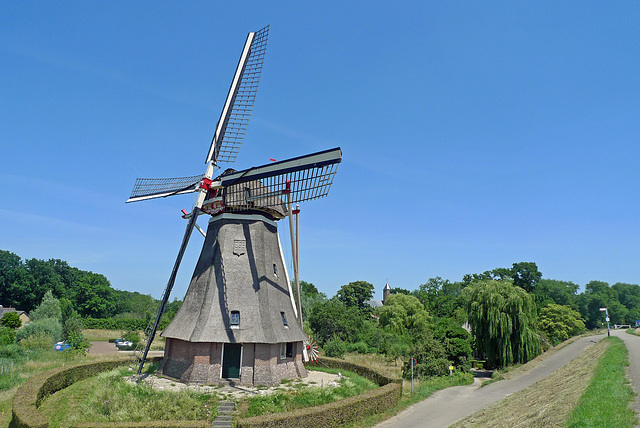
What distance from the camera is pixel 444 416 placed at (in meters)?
14.7

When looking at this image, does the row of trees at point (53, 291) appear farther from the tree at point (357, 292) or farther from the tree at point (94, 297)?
the tree at point (357, 292)

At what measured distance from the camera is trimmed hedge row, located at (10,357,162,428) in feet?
35.7

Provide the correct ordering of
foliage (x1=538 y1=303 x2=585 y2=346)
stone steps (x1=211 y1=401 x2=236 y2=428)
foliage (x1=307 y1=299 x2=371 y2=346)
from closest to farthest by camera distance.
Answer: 1. stone steps (x1=211 y1=401 x2=236 y2=428)
2. foliage (x1=307 y1=299 x2=371 y2=346)
3. foliage (x1=538 y1=303 x2=585 y2=346)

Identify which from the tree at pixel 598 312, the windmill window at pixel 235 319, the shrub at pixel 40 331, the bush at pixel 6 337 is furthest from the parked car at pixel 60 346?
the tree at pixel 598 312

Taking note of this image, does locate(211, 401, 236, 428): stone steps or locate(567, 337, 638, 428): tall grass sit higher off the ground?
locate(567, 337, 638, 428): tall grass

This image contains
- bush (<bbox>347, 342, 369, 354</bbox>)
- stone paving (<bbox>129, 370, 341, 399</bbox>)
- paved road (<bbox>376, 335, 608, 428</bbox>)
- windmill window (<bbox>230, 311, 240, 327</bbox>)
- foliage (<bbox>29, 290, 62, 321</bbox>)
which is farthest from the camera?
foliage (<bbox>29, 290, 62, 321</bbox>)

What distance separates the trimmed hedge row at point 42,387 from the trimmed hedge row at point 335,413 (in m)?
5.92

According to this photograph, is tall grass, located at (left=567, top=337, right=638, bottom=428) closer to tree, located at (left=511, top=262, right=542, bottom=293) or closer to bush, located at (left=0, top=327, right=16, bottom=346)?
bush, located at (left=0, top=327, right=16, bottom=346)

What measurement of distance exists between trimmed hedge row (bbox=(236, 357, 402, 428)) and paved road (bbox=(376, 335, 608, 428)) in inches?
27.2

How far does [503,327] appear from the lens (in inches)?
1019

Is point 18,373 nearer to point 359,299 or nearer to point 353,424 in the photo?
point 353,424

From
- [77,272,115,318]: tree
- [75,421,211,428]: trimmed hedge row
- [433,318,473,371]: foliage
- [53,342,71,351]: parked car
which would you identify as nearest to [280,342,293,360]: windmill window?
[75,421,211,428]: trimmed hedge row

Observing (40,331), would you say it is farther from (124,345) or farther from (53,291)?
(53,291)

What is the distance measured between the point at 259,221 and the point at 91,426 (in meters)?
12.0
